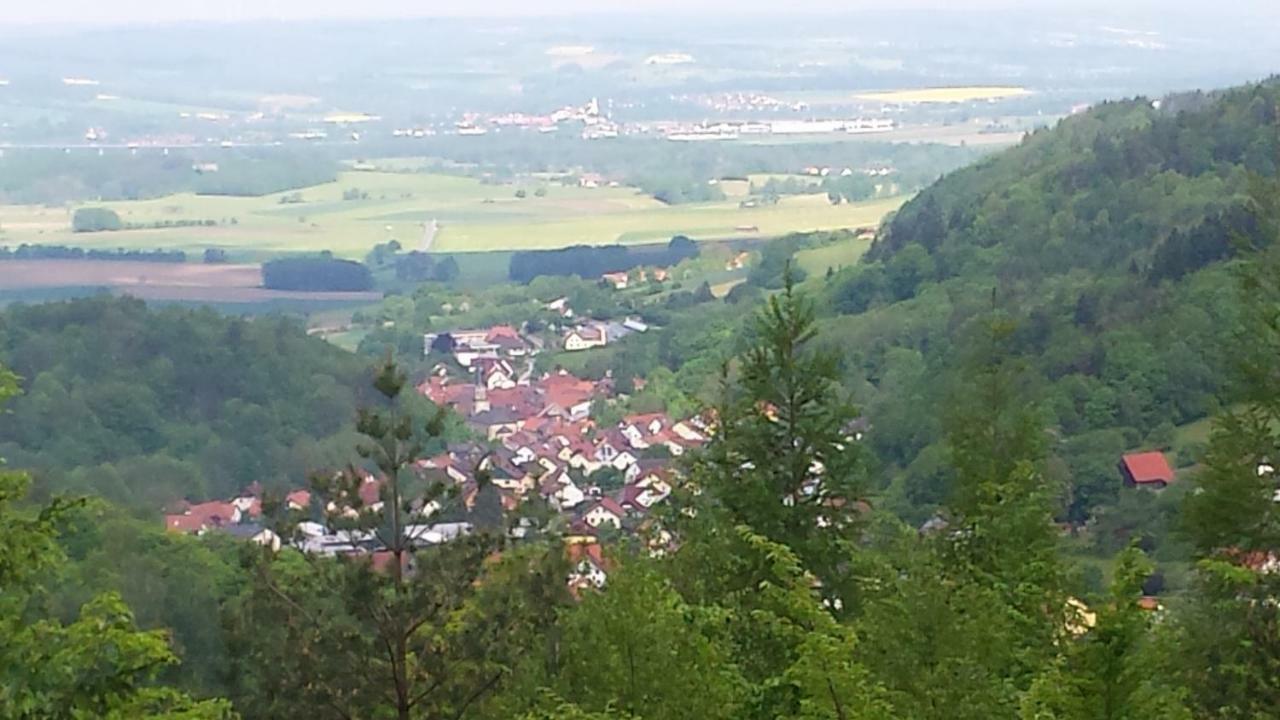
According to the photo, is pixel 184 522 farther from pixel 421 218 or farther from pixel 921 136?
pixel 921 136

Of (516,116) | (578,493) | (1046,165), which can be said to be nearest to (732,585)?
(578,493)

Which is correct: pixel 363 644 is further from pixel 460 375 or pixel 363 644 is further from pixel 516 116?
pixel 516 116

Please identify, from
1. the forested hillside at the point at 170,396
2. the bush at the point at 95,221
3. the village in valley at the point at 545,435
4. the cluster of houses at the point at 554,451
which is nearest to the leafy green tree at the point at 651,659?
the village in valley at the point at 545,435

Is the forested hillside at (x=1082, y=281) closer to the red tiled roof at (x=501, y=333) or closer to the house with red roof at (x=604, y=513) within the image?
the house with red roof at (x=604, y=513)

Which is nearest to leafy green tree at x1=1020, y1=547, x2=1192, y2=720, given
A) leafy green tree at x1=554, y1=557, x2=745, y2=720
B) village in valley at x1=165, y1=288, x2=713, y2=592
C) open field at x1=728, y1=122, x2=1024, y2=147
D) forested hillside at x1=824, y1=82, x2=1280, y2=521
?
leafy green tree at x1=554, y1=557, x2=745, y2=720

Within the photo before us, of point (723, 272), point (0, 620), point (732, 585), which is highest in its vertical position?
point (0, 620)

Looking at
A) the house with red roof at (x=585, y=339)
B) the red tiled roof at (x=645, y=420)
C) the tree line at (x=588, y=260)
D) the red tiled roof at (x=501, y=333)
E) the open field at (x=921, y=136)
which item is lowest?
the house with red roof at (x=585, y=339)

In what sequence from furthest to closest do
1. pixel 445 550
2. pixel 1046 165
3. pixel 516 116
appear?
pixel 516 116, pixel 1046 165, pixel 445 550
